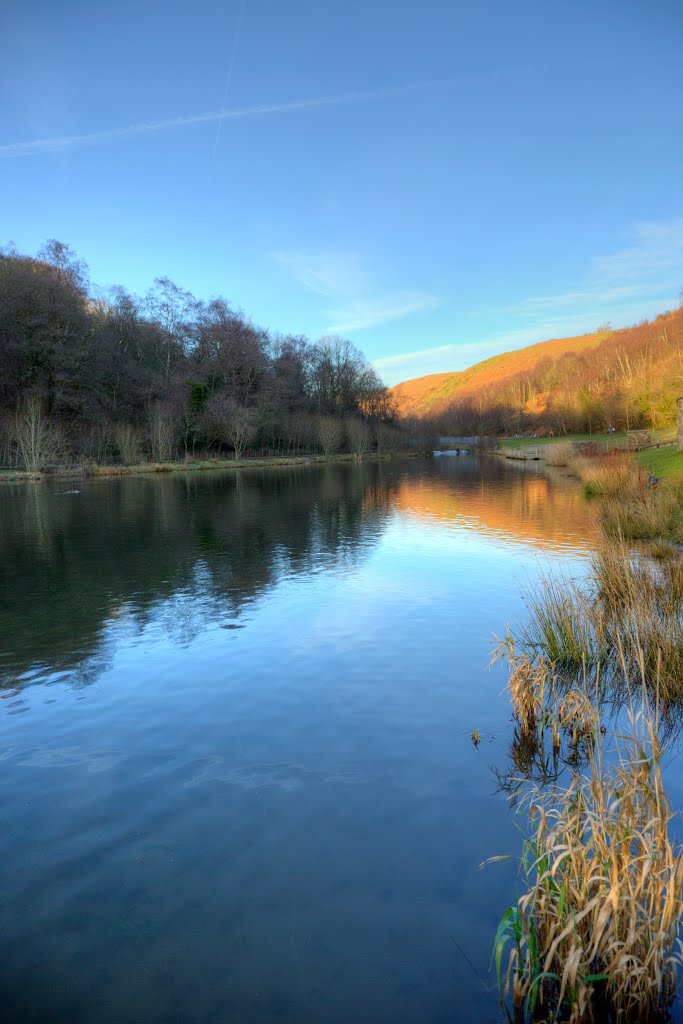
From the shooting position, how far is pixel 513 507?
1038 inches

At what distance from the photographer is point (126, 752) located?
20.8 feet

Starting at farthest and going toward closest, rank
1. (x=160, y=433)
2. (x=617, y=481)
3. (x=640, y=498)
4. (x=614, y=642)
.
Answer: (x=160, y=433) → (x=617, y=481) → (x=640, y=498) → (x=614, y=642)

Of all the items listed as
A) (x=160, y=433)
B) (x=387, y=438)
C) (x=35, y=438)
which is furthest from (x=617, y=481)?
(x=387, y=438)

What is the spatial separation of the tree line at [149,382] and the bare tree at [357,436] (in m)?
0.20

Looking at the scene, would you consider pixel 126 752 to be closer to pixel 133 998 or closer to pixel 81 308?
pixel 133 998

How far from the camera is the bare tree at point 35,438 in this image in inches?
1784

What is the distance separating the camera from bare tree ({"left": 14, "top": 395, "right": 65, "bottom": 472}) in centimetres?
4531

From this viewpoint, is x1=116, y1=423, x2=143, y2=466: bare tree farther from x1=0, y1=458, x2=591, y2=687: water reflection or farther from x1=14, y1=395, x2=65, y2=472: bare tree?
x1=0, y1=458, x2=591, y2=687: water reflection

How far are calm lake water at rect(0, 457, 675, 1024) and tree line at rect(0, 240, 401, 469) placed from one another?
4078 cm

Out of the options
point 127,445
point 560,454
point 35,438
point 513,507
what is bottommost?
point 513,507

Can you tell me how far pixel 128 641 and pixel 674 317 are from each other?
155 meters

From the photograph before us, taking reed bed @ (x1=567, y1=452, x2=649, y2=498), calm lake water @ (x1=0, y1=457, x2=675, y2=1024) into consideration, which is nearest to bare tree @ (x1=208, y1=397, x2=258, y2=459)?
reed bed @ (x1=567, y1=452, x2=649, y2=498)

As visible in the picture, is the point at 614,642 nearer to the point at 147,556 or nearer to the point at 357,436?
the point at 147,556

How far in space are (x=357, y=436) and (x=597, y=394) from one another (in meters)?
43.6
